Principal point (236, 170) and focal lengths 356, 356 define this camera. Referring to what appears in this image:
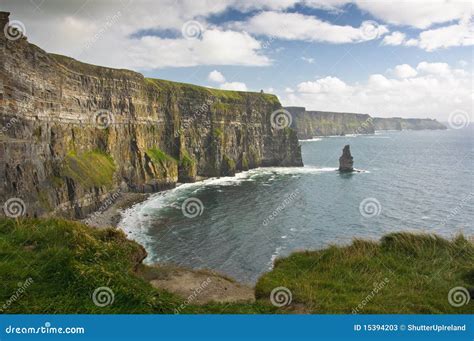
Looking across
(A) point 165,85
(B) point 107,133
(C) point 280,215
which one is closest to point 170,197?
(B) point 107,133

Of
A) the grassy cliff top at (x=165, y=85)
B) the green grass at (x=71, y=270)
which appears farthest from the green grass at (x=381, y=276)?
the grassy cliff top at (x=165, y=85)

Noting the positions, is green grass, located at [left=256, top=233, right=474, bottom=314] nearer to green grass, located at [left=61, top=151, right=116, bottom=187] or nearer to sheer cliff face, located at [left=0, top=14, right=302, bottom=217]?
sheer cliff face, located at [left=0, top=14, right=302, bottom=217]

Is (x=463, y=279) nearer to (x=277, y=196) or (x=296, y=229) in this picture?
(x=296, y=229)

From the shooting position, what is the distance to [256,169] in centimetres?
13650

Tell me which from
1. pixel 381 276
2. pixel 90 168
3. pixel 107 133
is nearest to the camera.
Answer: pixel 381 276

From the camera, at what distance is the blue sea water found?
4869cm

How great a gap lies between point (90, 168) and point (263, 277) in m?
66.1

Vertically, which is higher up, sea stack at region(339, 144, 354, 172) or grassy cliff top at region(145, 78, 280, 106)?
grassy cliff top at region(145, 78, 280, 106)

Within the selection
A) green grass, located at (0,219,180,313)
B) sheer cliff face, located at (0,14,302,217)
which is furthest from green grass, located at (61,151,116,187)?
green grass, located at (0,219,180,313)

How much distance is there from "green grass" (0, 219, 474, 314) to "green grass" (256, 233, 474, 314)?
0.03 meters

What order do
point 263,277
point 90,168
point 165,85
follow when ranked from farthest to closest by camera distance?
point 165,85
point 90,168
point 263,277

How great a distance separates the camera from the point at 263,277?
13562 millimetres

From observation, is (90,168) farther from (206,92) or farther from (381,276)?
(381,276)

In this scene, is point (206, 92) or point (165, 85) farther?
point (206, 92)
